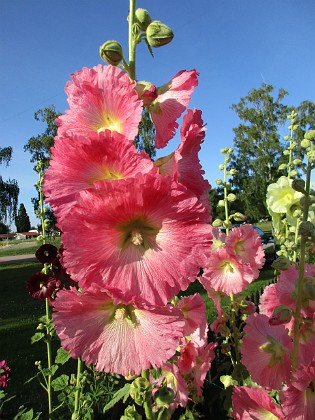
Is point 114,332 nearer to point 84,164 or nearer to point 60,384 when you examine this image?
point 84,164

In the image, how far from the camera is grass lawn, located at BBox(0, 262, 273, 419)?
178 inches

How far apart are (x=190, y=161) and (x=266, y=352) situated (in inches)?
31.6

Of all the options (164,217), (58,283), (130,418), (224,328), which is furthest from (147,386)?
(58,283)

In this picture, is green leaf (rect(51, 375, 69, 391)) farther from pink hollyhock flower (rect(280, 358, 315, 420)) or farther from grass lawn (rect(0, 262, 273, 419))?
pink hollyhock flower (rect(280, 358, 315, 420))

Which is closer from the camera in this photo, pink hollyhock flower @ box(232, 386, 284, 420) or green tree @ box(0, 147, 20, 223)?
pink hollyhock flower @ box(232, 386, 284, 420)

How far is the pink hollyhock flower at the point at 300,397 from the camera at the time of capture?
108cm

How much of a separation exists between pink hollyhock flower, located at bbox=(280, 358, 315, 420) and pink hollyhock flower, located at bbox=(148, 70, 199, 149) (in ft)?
2.44

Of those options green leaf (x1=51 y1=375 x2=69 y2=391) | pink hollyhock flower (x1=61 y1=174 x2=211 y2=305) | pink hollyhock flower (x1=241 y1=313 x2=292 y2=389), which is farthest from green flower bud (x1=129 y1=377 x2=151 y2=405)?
green leaf (x1=51 y1=375 x2=69 y2=391)

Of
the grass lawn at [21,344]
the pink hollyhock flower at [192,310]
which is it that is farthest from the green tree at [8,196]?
the pink hollyhock flower at [192,310]

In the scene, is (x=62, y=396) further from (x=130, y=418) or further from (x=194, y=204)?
(x=194, y=204)

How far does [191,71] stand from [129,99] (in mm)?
179

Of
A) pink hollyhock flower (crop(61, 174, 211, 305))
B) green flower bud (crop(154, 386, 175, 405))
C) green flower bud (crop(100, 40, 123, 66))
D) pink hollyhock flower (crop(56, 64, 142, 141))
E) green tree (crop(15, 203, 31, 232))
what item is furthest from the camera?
green tree (crop(15, 203, 31, 232))

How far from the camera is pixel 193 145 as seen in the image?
0.92m

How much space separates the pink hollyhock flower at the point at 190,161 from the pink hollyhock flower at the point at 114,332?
0.95 ft
